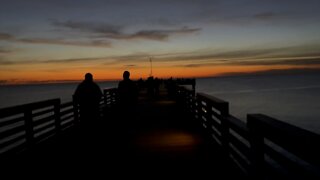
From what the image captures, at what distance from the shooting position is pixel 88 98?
955cm

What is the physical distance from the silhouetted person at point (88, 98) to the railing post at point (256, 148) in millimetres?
6028

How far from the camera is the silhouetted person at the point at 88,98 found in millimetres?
9500

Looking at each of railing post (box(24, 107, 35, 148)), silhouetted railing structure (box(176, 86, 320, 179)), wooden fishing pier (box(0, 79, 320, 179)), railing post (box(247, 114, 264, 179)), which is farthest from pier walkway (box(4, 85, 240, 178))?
railing post (box(247, 114, 264, 179))

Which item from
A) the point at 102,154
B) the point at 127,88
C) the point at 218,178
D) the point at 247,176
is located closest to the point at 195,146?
the point at 102,154

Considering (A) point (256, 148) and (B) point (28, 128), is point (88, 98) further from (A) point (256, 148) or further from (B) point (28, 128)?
(A) point (256, 148)

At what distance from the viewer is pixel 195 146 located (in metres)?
8.16

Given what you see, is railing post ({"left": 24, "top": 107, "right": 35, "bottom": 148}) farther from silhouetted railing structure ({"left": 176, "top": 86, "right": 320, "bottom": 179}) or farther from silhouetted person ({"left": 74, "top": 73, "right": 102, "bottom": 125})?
silhouetted railing structure ({"left": 176, "top": 86, "right": 320, "bottom": 179})

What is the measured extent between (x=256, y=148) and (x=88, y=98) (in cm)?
625

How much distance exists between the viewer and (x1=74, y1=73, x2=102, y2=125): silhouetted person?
31.2 feet

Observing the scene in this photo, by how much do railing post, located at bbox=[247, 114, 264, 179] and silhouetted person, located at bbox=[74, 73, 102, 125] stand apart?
603 cm

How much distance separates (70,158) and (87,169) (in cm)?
108

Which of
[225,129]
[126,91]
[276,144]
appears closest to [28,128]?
[225,129]

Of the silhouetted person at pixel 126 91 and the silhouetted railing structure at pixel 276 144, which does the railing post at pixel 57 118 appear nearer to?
the silhouetted person at pixel 126 91

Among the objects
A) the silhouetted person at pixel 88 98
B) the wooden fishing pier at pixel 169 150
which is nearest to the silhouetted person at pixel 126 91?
the wooden fishing pier at pixel 169 150
